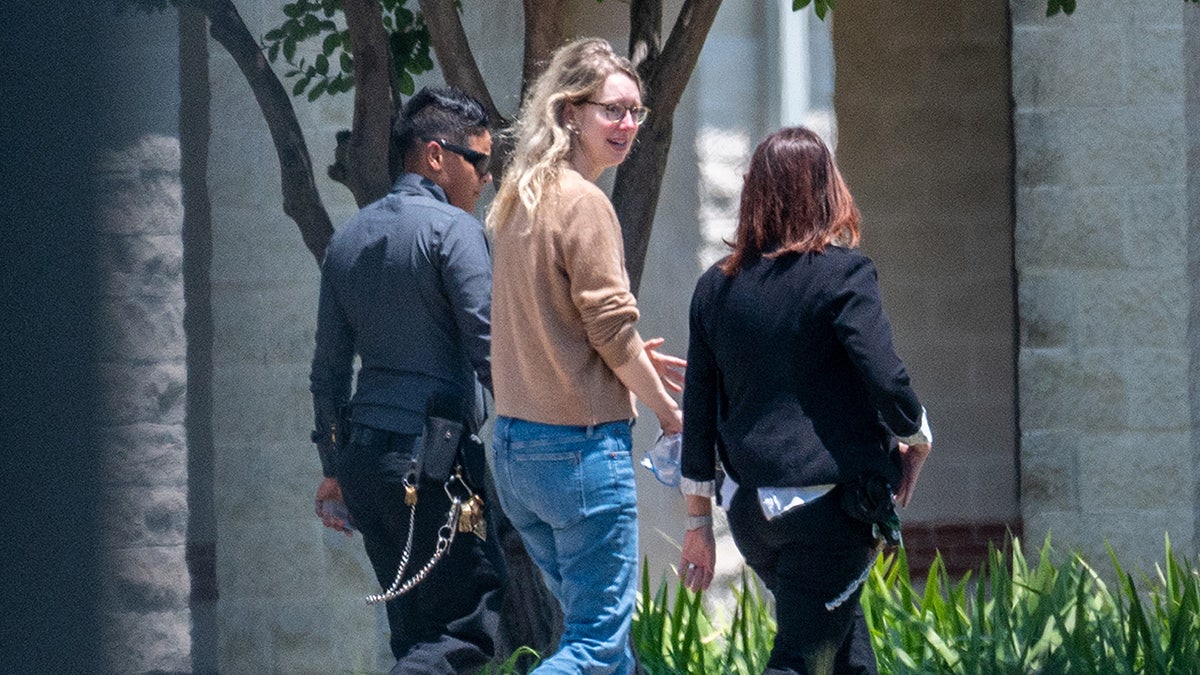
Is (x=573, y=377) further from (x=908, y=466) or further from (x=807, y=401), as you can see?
(x=908, y=466)

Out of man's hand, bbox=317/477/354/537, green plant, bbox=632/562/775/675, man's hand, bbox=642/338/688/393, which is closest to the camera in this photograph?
man's hand, bbox=642/338/688/393

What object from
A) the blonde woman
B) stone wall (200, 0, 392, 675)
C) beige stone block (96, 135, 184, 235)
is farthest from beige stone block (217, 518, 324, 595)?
the blonde woman

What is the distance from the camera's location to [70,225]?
166cm

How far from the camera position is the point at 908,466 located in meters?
3.61

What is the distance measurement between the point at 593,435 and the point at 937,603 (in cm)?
165

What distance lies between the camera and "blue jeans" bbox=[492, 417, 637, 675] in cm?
338

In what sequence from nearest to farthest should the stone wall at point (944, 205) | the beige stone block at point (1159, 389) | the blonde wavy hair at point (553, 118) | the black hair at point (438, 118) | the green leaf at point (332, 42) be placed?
the blonde wavy hair at point (553, 118)
the black hair at point (438, 118)
the green leaf at point (332, 42)
the beige stone block at point (1159, 389)
the stone wall at point (944, 205)

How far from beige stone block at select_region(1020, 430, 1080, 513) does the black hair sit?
3.07m

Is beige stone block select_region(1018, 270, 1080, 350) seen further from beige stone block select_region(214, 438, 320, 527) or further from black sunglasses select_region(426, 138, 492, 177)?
black sunglasses select_region(426, 138, 492, 177)

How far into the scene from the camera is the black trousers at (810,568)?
343cm

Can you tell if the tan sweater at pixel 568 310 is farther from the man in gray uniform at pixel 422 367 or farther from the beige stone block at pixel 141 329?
the beige stone block at pixel 141 329

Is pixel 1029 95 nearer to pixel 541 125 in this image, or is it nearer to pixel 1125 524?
pixel 1125 524

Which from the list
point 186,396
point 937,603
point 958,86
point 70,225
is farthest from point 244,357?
point 70,225

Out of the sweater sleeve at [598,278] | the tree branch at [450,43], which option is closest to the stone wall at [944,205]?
the tree branch at [450,43]
